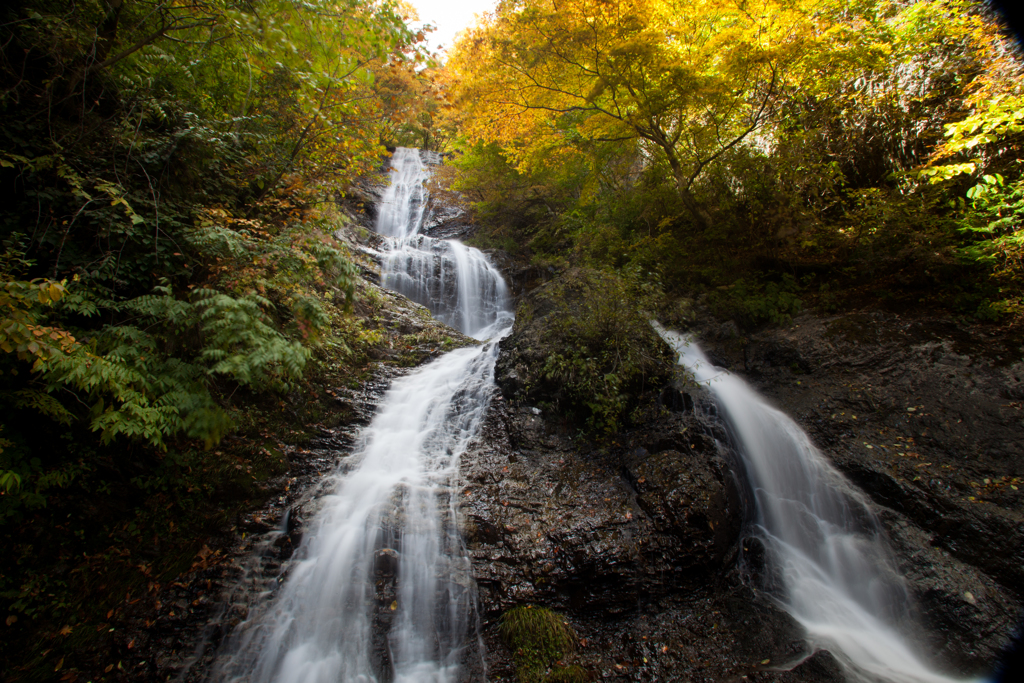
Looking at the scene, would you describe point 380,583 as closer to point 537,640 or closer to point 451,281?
point 537,640

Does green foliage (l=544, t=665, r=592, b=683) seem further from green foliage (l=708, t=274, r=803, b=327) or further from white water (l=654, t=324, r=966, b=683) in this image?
green foliage (l=708, t=274, r=803, b=327)

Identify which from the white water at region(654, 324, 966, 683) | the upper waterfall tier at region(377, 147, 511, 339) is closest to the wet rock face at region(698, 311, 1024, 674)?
the white water at region(654, 324, 966, 683)

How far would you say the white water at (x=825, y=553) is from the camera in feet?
11.4

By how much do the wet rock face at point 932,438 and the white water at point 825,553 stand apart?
19cm

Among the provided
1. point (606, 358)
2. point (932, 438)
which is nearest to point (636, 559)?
point (606, 358)

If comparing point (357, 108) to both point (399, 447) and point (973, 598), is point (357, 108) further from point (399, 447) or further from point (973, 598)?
point (973, 598)

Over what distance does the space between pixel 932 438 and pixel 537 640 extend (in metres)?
5.24

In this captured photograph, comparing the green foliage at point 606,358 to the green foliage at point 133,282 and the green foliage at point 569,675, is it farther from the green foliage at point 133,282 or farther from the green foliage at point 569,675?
the green foliage at point 133,282

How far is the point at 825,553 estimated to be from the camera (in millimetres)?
4266

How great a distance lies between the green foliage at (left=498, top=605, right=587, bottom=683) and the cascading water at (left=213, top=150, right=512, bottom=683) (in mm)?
390

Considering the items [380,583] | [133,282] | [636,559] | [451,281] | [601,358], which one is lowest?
[380,583]

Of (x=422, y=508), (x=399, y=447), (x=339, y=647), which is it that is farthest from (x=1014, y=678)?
(x=399, y=447)

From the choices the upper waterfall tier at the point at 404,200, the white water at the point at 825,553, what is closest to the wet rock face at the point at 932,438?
the white water at the point at 825,553

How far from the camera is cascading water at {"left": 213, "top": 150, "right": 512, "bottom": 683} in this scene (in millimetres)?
3463
